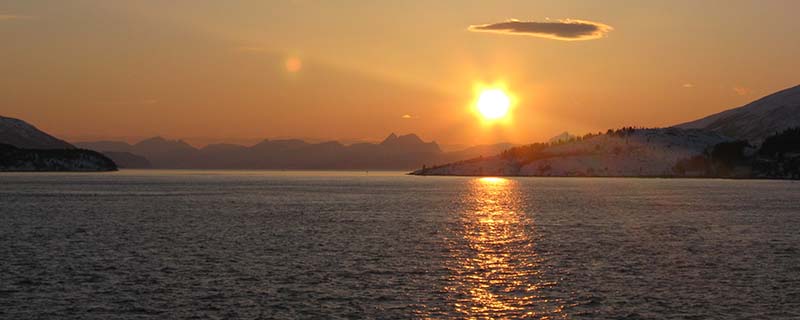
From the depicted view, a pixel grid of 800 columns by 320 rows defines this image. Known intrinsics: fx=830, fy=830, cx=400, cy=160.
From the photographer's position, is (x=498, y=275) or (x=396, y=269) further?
(x=396, y=269)

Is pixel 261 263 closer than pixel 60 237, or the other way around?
pixel 261 263

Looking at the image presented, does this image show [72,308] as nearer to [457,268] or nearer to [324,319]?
[324,319]

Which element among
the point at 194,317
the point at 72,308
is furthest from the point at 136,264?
the point at 194,317

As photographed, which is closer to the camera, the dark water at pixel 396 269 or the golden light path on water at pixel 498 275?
the golden light path on water at pixel 498 275

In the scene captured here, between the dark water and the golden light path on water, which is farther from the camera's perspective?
the dark water

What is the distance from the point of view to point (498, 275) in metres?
61.5

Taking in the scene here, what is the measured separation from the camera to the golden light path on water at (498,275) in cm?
4781

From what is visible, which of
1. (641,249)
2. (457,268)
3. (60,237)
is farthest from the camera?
(60,237)

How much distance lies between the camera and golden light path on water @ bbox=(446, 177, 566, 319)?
4781cm

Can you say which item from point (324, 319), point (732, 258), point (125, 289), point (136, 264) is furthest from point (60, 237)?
point (732, 258)

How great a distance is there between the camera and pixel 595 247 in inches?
3196

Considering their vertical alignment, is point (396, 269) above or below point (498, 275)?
above

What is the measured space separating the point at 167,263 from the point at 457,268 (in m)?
23.4

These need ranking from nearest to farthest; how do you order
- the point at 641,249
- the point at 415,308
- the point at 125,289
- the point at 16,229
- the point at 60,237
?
the point at 415,308
the point at 125,289
the point at 641,249
the point at 60,237
the point at 16,229
